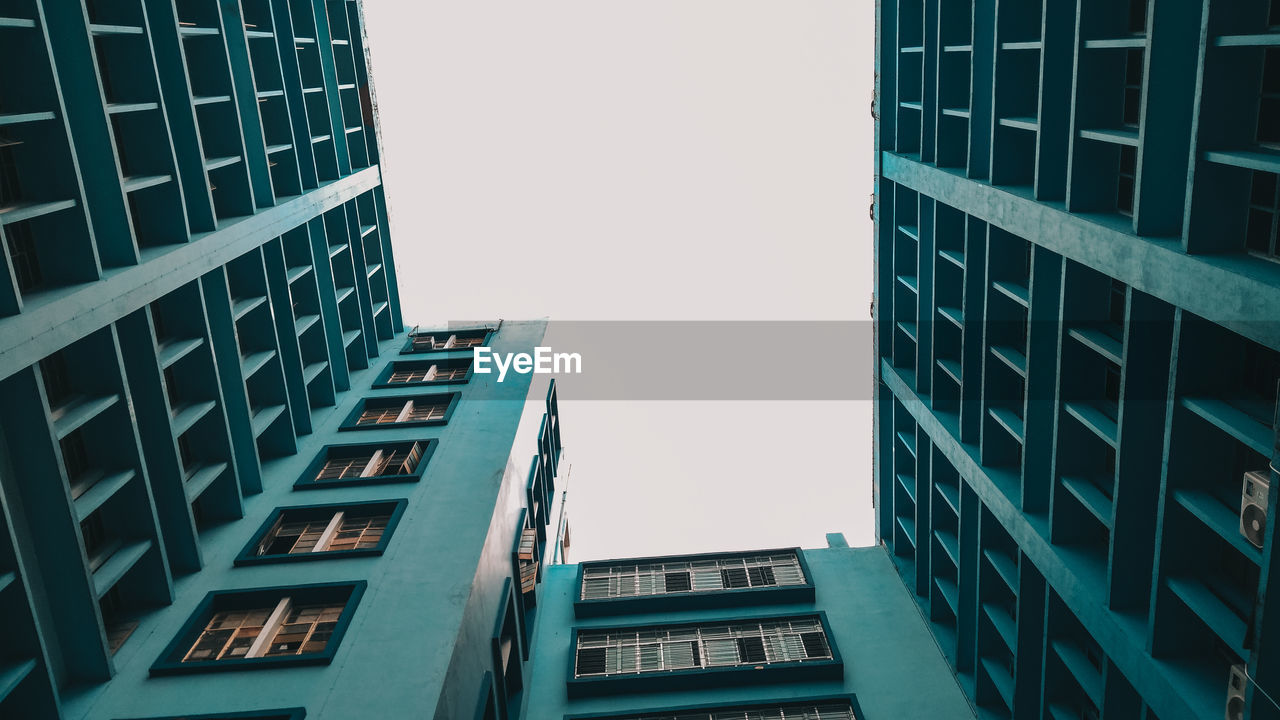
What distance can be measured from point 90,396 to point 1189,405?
86.2 ft

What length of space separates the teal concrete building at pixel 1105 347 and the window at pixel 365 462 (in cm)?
2084

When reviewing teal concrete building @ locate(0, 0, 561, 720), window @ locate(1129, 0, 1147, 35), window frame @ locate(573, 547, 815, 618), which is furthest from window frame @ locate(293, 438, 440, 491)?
window @ locate(1129, 0, 1147, 35)

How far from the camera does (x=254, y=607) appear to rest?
25.2m

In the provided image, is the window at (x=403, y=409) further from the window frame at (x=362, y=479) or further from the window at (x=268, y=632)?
the window at (x=268, y=632)

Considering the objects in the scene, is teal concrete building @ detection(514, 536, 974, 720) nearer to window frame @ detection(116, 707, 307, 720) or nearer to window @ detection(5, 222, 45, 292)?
window frame @ detection(116, 707, 307, 720)

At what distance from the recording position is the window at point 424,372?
42250mm

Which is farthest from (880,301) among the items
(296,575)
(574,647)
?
(296,575)

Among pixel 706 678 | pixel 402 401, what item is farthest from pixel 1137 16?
pixel 402 401

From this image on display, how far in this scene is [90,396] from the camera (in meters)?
22.3

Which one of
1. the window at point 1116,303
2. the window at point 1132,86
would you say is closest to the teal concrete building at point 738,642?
the window at point 1116,303

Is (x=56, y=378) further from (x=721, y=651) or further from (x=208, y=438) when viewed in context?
(x=721, y=651)

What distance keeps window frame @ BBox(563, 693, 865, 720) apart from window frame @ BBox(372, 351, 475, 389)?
701 inches

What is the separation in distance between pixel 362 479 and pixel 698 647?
14.9m

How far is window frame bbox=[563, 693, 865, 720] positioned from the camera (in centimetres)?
2978
